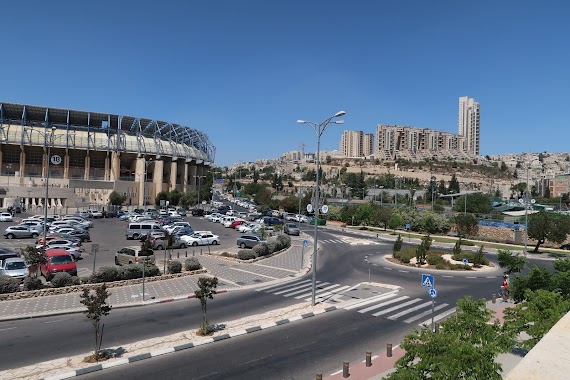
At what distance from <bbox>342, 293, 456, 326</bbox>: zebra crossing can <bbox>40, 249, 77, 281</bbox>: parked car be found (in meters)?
16.3

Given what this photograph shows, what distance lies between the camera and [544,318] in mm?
11820

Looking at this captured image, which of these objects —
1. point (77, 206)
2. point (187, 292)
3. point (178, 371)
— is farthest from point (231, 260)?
point (77, 206)

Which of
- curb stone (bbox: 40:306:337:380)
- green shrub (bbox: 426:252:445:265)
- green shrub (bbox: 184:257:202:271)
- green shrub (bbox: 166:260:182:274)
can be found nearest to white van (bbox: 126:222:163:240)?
green shrub (bbox: 184:257:202:271)

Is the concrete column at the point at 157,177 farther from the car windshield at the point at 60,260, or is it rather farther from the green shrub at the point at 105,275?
the green shrub at the point at 105,275

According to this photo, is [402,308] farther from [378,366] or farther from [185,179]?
[185,179]

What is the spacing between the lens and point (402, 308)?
20.2m

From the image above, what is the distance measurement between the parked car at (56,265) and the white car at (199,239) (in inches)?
635

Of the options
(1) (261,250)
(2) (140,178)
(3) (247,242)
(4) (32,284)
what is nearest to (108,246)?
(3) (247,242)

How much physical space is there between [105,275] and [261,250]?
14929 millimetres

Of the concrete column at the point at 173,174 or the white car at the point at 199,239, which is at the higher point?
the concrete column at the point at 173,174

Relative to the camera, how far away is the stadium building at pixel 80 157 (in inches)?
3590

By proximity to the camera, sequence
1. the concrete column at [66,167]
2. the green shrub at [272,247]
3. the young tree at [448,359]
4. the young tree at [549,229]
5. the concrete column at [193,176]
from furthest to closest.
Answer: the concrete column at [193,176], the concrete column at [66,167], the young tree at [549,229], the green shrub at [272,247], the young tree at [448,359]

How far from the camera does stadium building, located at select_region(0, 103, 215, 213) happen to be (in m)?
91.2

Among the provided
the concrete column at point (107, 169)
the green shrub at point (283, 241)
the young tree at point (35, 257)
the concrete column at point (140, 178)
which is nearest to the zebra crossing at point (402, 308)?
the young tree at point (35, 257)
